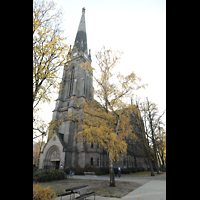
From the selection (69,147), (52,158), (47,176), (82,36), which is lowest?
(52,158)

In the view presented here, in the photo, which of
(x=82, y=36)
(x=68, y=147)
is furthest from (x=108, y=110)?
(x=82, y=36)

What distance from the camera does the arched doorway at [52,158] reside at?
89.7 ft

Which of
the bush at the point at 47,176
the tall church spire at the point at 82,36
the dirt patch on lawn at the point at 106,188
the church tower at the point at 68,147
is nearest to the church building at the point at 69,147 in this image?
the church tower at the point at 68,147

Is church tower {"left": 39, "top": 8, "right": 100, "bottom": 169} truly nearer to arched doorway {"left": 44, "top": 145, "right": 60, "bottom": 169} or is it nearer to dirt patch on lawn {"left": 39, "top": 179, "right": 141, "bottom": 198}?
arched doorway {"left": 44, "top": 145, "right": 60, "bottom": 169}

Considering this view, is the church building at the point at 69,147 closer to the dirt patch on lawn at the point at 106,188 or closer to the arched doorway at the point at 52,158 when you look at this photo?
the arched doorway at the point at 52,158

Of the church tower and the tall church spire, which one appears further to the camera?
the tall church spire

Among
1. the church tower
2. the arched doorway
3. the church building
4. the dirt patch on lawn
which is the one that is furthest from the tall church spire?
the dirt patch on lawn

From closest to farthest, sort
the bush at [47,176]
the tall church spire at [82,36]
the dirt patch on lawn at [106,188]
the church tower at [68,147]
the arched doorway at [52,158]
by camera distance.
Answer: the dirt patch on lawn at [106,188] < the bush at [47,176] < the church tower at [68,147] < the arched doorway at [52,158] < the tall church spire at [82,36]

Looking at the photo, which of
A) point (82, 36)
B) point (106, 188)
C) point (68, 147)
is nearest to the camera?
point (106, 188)

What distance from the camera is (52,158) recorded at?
27500mm

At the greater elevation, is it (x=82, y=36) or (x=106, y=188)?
(x=82, y=36)

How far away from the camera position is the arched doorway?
89.7 ft

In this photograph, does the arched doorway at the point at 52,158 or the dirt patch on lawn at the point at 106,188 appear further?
the arched doorway at the point at 52,158

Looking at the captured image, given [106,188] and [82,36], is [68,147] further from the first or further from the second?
[82,36]
